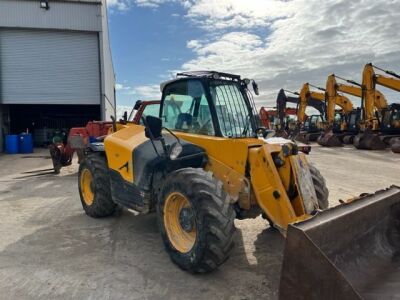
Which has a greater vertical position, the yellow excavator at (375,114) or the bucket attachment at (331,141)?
the yellow excavator at (375,114)

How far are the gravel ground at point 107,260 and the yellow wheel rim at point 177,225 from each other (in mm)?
284

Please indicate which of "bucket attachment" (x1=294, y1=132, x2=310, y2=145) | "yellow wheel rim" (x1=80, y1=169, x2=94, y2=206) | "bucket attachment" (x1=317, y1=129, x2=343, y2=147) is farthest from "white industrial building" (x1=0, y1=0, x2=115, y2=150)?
"yellow wheel rim" (x1=80, y1=169, x2=94, y2=206)

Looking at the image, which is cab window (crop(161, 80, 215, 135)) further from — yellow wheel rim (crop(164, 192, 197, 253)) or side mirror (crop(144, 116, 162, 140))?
yellow wheel rim (crop(164, 192, 197, 253))

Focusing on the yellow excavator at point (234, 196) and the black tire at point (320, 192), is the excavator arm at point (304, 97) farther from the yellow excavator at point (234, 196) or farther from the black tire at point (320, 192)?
the black tire at point (320, 192)

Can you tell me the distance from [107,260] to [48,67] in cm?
2081

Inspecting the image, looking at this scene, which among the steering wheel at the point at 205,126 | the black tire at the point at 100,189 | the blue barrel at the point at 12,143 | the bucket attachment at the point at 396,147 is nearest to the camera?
the steering wheel at the point at 205,126

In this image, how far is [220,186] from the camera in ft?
12.9

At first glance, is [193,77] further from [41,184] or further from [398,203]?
[41,184]

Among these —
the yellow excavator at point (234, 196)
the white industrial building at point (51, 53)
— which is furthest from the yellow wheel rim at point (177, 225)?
the white industrial building at point (51, 53)

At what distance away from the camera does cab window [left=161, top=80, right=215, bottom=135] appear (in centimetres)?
481

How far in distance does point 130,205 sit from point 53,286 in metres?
1.61

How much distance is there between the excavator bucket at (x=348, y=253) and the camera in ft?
8.77

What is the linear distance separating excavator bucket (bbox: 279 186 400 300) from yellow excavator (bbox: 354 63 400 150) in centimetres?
1835

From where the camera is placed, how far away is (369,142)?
2070cm
